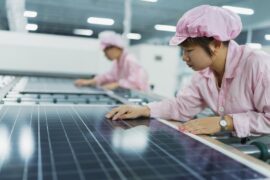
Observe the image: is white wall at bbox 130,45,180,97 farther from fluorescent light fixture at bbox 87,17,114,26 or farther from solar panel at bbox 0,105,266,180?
fluorescent light fixture at bbox 87,17,114,26

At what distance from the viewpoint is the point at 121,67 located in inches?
144

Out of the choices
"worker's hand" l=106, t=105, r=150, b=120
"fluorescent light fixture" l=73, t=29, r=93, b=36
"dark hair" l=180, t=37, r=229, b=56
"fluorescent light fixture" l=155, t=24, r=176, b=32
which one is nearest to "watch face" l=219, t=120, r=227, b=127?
"dark hair" l=180, t=37, r=229, b=56

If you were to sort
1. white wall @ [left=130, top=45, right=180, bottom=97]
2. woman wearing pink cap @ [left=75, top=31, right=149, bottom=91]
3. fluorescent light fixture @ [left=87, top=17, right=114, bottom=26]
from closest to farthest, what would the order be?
woman wearing pink cap @ [left=75, top=31, right=149, bottom=91], white wall @ [left=130, top=45, right=180, bottom=97], fluorescent light fixture @ [left=87, top=17, right=114, bottom=26]

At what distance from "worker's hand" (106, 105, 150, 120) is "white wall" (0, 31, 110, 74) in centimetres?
240

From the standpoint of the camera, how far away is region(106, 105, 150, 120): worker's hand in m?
1.54

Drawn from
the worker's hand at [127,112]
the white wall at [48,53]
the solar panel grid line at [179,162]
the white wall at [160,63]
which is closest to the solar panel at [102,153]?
the solar panel grid line at [179,162]

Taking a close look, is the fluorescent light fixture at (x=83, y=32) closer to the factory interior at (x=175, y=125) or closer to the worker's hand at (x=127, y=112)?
the factory interior at (x=175, y=125)

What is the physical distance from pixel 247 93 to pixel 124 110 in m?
0.60

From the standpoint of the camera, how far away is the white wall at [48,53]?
11.8ft

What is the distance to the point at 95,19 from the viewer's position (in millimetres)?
10195

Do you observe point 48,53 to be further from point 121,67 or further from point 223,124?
point 223,124

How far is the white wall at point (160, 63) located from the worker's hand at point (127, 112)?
9.84 feet

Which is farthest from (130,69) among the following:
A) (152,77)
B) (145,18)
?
(145,18)

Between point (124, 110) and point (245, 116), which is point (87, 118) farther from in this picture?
point (245, 116)
